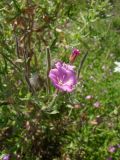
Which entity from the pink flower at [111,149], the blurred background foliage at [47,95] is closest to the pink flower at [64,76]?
the blurred background foliage at [47,95]

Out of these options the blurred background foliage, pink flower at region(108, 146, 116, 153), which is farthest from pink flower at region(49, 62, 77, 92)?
pink flower at region(108, 146, 116, 153)

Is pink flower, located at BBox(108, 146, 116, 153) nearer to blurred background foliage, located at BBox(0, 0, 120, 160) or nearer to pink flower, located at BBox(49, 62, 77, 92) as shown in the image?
blurred background foliage, located at BBox(0, 0, 120, 160)

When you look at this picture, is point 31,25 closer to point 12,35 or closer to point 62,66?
point 12,35

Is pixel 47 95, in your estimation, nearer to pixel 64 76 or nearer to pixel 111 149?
pixel 64 76

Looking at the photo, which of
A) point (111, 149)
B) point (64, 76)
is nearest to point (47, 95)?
point (64, 76)

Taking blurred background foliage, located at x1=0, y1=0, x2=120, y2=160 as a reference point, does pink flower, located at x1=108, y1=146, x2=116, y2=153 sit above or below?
below
